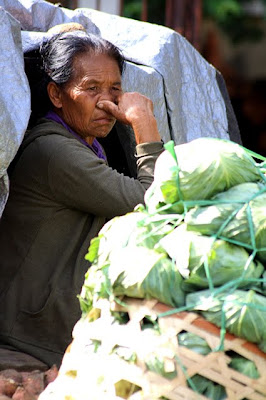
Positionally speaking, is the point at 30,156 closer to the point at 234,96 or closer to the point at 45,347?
the point at 45,347

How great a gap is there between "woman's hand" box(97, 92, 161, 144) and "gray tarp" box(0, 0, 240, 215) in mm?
366

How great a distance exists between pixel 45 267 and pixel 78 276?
0.14m

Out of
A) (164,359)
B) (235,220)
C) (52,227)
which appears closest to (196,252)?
(235,220)

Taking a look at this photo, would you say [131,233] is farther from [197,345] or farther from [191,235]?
[197,345]

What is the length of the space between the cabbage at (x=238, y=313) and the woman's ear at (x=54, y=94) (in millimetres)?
1756

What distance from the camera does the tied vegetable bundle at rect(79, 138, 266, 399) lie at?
6.72ft

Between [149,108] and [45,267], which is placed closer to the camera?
[45,267]

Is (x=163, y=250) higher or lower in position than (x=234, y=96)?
higher

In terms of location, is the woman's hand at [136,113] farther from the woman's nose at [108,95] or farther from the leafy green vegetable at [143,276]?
the leafy green vegetable at [143,276]

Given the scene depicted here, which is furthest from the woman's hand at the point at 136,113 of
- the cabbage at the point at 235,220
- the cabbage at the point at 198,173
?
the cabbage at the point at 235,220

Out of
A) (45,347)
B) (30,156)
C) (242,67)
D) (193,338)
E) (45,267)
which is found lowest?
(242,67)

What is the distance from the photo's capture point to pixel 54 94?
3613 millimetres

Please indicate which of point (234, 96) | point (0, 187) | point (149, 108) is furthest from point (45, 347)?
point (234, 96)

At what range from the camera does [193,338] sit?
2039 mm
